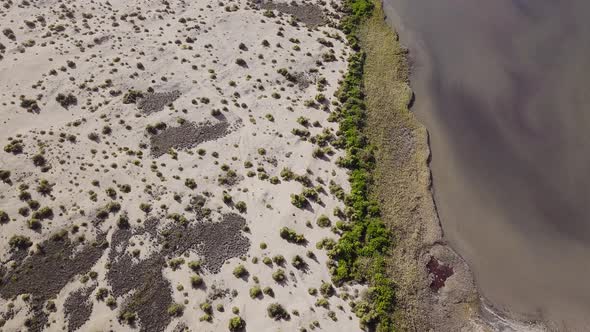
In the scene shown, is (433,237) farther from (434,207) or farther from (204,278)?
(204,278)

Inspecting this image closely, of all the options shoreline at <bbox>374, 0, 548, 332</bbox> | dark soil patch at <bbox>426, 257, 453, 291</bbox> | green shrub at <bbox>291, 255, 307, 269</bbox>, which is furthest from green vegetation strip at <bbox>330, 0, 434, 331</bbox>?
shoreline at <bbox>374, 0, 548, 332</bbox>

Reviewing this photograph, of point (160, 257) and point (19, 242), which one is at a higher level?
point (160, 257)

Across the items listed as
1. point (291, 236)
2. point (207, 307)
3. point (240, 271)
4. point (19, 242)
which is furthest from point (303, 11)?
point (19, 242)

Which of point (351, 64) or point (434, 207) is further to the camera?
point (351, 64)

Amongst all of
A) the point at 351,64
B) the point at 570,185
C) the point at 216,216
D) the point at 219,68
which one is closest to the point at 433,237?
the point at 570,185

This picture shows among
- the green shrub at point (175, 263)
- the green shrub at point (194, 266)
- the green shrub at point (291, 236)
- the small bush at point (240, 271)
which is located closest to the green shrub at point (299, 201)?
the green shrub at point (291, 236)

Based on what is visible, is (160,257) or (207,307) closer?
(207,307)

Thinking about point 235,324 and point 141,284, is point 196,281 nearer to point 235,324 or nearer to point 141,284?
point 141,284
